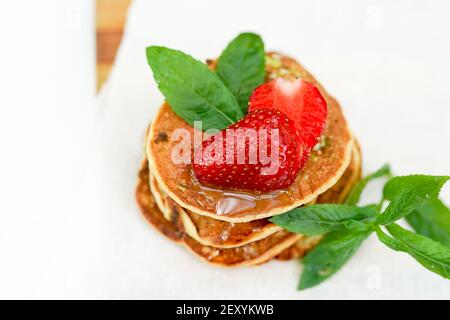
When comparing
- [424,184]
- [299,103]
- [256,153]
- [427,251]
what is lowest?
[427,251]

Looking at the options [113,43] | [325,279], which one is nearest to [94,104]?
[113,43]

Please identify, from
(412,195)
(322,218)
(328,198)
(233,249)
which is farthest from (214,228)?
(412,195)

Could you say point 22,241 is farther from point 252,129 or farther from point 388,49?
point 388,49

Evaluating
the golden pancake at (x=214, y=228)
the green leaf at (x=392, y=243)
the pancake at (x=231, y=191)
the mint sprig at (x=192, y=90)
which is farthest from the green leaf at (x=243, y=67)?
the green leaf at (x=392, y=243)

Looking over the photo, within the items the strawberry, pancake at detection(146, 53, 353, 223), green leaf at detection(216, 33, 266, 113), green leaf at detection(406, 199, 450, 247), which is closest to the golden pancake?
pancake at detection(146, 53, 353, 223)

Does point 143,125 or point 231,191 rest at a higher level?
point 143,125

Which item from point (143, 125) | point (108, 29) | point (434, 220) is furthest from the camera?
point (108, 29)

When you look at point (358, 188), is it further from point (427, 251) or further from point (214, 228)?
point (214, 228)
